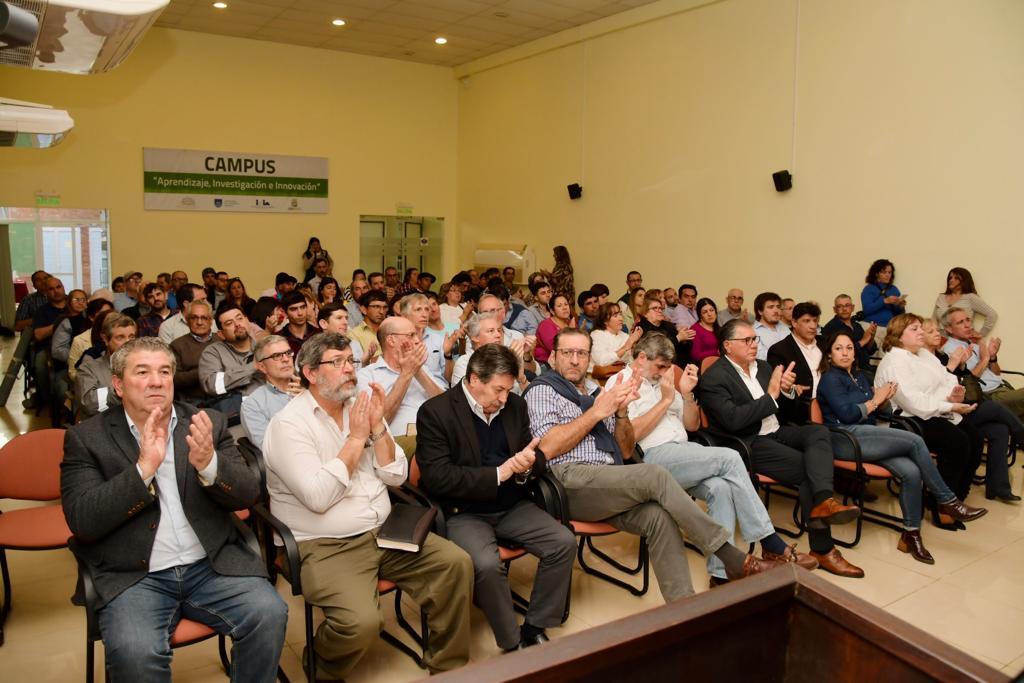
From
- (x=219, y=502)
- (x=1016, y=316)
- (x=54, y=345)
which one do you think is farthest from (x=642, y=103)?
(x=219, y=502)

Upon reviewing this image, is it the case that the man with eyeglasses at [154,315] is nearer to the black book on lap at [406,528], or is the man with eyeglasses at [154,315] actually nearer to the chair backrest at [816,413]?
the black book on lap at [406,528]

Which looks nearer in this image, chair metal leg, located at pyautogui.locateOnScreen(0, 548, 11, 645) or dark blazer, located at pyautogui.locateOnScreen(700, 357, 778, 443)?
chair metal leg, located at pyautogui.locateOnScreen(0, 548, 11, 645)

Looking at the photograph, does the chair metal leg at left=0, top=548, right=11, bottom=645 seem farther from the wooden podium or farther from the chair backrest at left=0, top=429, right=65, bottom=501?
the wooden podium

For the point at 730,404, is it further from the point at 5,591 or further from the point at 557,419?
the point at 5,591

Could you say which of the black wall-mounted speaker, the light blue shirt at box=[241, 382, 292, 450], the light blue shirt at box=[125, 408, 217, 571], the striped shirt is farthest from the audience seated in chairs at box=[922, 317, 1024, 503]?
the light blue shirt at box=[125, 408, 217, 571]

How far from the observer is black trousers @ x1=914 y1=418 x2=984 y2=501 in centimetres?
480

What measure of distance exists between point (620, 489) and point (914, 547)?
205 centimetres

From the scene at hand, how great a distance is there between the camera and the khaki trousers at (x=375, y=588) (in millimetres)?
2645

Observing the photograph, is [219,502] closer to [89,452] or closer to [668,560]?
[89,452]

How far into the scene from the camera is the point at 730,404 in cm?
425

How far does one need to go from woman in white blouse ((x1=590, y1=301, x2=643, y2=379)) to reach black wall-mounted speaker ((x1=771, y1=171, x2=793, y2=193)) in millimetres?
3086

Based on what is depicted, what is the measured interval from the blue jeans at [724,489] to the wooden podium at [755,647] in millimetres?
1905

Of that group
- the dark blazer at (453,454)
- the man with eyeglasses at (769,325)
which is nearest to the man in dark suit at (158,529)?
the dark blazer at (453,454)

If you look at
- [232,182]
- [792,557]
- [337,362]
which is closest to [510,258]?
[232,182]
